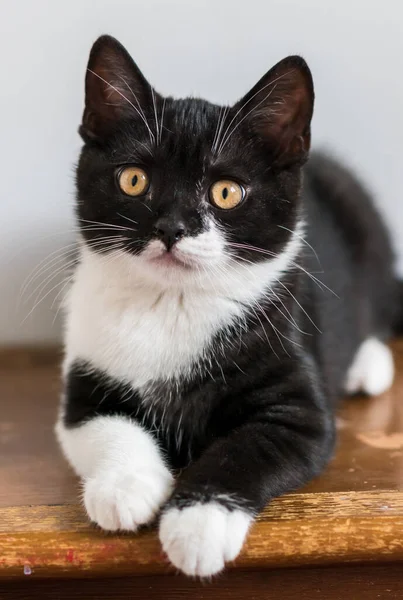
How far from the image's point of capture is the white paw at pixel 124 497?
35.3 inches

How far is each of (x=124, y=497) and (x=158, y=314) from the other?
33 centimetres

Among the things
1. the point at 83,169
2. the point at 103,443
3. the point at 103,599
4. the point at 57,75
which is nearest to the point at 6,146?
the point at 57,75

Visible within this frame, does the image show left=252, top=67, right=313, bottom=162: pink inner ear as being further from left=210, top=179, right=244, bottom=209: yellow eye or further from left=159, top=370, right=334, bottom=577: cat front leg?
left=159, top=370, right=334, bottom=577: cat front leg

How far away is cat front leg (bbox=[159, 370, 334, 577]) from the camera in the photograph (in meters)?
0.85

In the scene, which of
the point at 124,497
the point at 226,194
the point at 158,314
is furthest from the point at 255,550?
the point at 226,194

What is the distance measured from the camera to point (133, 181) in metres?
1.09

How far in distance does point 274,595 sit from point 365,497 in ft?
0.63

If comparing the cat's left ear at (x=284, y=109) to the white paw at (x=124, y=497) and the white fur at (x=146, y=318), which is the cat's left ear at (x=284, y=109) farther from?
the white paw at (x=124, y=497)

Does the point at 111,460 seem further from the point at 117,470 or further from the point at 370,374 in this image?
the point at 370,374

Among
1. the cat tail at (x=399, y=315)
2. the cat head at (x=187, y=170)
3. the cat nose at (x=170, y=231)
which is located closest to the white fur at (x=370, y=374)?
the cat tail at (x=399, y=315)

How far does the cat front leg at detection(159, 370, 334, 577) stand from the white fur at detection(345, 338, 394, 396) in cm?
38

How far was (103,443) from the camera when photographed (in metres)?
1.08

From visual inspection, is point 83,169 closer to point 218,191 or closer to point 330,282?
point 218,191

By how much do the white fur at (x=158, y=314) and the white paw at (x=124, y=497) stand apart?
0.20 m
